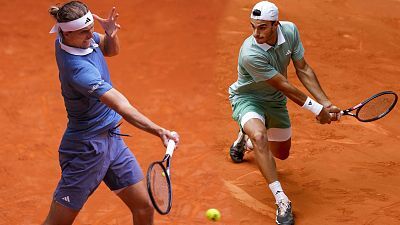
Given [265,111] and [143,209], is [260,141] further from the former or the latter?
[143,209]

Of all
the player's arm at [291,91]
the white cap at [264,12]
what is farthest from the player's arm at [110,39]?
the player's arm at [291,91]

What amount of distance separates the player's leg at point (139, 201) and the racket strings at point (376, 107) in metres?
2.33

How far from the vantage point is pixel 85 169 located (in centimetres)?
566

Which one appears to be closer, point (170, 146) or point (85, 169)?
point (170, 146)

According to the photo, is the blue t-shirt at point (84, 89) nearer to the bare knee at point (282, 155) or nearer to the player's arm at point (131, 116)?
the player's arm at point (131, 116)

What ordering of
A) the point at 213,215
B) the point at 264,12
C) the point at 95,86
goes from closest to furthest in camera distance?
the point at 95,86, the point at 213,215, the point at 264,12

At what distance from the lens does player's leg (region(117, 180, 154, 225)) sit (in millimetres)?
5797

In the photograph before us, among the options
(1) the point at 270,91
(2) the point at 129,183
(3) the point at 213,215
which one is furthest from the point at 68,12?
(1) the point at 270,91

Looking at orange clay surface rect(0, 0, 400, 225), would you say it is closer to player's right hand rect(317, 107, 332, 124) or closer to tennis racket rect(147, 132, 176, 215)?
player's right hand rect(317, 107, 332, 124)

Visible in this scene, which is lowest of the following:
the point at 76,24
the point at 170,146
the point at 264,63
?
the point at 264,63

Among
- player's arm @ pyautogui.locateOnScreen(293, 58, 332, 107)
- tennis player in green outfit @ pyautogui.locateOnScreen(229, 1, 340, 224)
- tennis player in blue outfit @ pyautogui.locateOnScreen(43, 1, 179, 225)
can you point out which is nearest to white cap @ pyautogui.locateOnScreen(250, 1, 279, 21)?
tennis player in green outfit @ pyautogui.locateOnScreen(229, 1, 340, 224)

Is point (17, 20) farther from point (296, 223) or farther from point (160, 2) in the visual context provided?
point (296, 223)

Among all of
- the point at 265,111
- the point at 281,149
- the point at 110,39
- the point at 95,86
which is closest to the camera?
the point at 95,86

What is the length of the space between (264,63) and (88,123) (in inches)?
72.7
